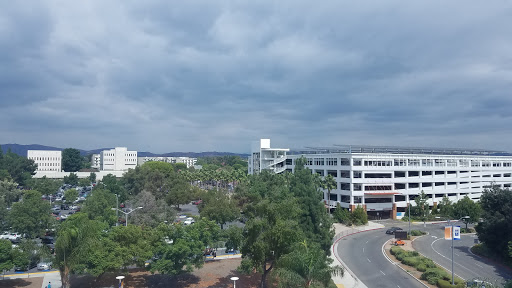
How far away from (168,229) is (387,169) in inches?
2281

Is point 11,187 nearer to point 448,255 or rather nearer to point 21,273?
point 21,273

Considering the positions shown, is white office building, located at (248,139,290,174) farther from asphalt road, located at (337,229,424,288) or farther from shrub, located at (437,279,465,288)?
shrub, located at (437,279,465,288)

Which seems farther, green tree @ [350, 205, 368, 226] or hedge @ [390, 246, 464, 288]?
green tree @ [350, 205, 368, 226]

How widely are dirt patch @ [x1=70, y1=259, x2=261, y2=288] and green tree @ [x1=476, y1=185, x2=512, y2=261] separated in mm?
29460

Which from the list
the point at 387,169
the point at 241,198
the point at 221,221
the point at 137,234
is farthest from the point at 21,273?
the point at 387,169

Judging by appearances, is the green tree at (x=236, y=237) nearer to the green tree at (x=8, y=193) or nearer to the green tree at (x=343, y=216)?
the green tree at (x=343, y=216)

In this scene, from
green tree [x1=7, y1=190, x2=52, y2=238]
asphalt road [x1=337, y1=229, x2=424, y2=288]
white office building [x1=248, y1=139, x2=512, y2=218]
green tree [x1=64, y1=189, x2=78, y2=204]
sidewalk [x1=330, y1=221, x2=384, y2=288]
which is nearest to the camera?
sidewalk [x1=330, y1=221, x2=384, y2=288]

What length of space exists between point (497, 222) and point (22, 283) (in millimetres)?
50396

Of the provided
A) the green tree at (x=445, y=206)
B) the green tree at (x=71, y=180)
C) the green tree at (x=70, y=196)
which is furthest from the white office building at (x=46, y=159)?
the green tree at (x=445, y=206)

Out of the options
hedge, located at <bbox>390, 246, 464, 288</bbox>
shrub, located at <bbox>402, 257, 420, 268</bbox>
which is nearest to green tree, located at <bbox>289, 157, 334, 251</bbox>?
hedge, located at <bbox>390, 246, 464, 288</bbox>

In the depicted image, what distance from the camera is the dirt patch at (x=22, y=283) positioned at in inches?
1209

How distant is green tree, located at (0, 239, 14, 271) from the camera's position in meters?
27.7

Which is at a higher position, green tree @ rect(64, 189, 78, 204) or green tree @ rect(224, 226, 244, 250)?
green tree @ rect(224, 226, 244, 250)

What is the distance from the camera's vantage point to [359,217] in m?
66.6
